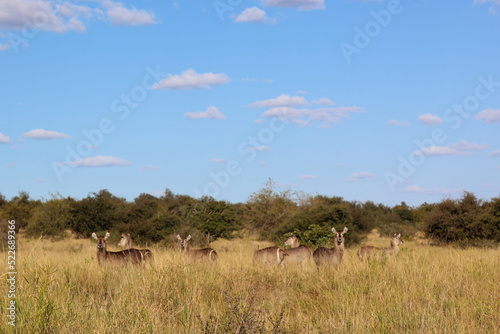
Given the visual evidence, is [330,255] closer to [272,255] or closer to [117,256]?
[272,255]

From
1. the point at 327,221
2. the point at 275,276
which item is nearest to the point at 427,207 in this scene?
the point at 327,221

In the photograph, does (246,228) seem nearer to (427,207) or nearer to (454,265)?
(454,265)

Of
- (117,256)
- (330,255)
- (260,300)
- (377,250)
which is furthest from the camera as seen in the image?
(377,250)

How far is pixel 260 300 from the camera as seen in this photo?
6973 millimetres

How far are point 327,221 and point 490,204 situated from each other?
27.3 ft

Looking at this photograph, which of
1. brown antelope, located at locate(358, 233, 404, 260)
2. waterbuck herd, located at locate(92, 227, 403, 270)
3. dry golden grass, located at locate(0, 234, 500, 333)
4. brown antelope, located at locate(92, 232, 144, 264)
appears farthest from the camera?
brown antelope, located at locate(358, 233, 404, 260)

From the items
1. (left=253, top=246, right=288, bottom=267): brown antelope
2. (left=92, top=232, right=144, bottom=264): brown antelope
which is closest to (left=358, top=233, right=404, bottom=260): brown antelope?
(left=253, top=246, right=288, bottom=267): brown antelope

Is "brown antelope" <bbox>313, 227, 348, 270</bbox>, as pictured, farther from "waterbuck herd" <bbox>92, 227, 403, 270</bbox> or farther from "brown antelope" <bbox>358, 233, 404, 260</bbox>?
"brown antelope" <bbox>358, 233, 404, 260</bbox>

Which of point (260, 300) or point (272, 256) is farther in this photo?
point (272, 256)

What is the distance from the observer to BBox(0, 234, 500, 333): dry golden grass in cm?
502

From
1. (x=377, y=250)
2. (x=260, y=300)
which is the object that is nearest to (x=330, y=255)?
(x=377, y=250)

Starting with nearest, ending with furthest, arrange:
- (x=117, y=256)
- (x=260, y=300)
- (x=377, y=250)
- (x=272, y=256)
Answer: (x=260, y=300)
(x=117, y=256)
(x=272, y=256)
(x=377, y=250)

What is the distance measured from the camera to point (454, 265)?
1030 centimetres

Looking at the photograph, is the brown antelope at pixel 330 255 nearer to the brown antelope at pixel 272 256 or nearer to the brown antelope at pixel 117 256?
the brown antelope at pixel 272 256
